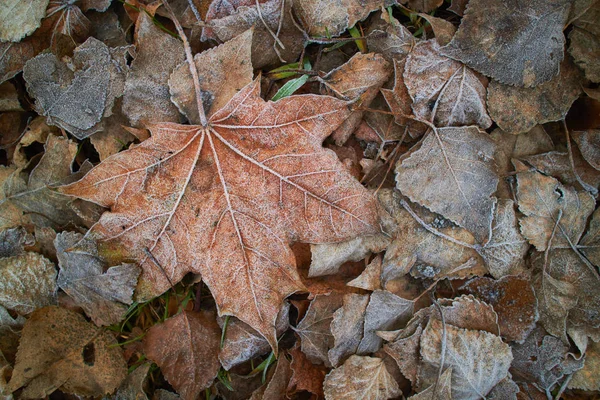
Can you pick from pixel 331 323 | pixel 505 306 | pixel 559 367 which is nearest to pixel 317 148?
pixel 331 323

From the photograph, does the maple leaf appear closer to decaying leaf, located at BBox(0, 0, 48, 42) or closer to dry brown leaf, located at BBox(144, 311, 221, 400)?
dry brown leaf, located at BBox(144, 311, 221, 400)

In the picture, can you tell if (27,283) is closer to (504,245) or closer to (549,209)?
(504,245)

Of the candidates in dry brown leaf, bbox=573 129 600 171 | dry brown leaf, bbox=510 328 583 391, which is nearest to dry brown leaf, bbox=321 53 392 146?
dry brown leaf, bbox=573 129 600 171

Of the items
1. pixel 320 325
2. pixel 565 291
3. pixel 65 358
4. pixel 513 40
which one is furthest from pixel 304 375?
pixel 513 40

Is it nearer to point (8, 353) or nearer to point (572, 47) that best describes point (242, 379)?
point (8, 353)

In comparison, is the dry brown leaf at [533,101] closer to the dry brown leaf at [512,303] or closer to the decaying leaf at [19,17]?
the dry brown leaf at [512,303]
